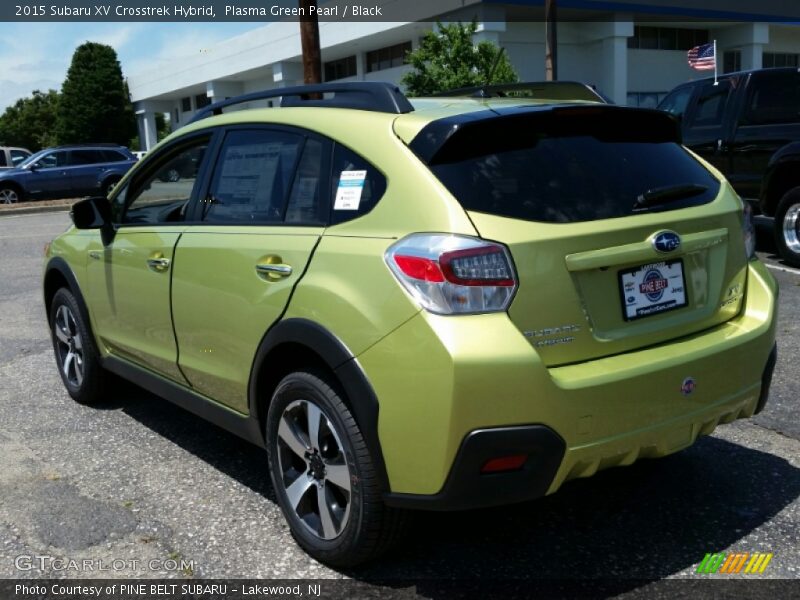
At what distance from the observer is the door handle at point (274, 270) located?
3.17 m

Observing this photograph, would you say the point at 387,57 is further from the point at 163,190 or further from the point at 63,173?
the point at 163,190

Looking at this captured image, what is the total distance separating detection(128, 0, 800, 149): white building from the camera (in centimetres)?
3275

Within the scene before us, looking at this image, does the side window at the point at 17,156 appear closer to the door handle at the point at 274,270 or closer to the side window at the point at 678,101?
the side window at the point at 678,101

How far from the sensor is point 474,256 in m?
2.68

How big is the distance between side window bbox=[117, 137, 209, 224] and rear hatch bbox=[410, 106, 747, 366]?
5.21ft

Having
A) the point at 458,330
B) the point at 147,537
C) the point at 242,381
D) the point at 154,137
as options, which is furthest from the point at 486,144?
the point at 154,137

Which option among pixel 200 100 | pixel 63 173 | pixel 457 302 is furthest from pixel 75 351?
pixel 200 100

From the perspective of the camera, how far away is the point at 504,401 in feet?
8.57

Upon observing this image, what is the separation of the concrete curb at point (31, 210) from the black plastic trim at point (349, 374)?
64.7 ft

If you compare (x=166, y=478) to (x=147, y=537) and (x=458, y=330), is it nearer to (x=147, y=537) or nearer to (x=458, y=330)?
(x=147, y=537)

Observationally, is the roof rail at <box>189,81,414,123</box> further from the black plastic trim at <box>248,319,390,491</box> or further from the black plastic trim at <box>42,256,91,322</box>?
the black plastic trim at <box>42,256,91,322</box>

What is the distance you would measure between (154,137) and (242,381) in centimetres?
6814

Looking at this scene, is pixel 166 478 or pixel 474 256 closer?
pixel 474 256

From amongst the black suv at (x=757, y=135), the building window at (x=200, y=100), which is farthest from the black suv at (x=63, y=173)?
the building window at (x=200, y=100)
